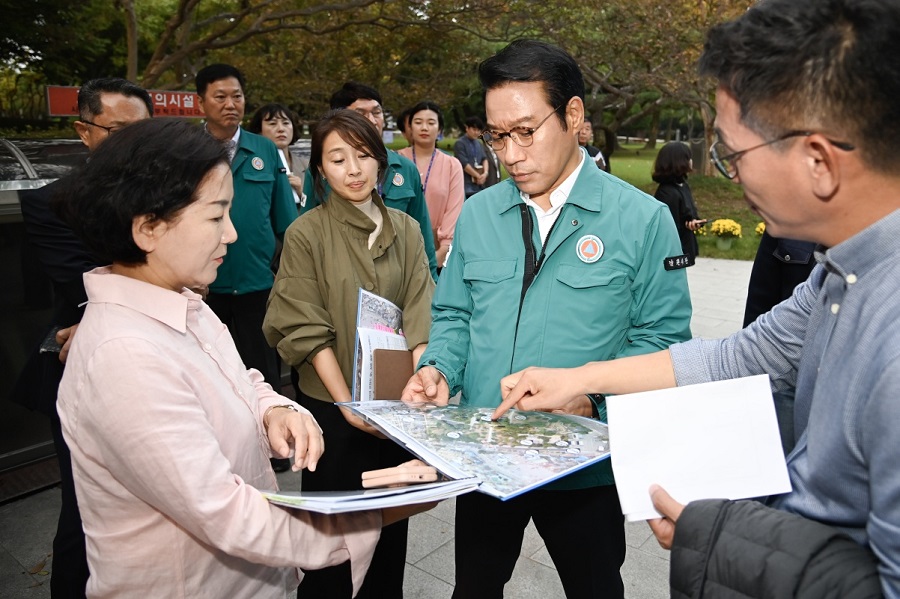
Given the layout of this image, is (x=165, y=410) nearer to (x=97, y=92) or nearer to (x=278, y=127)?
(x=97, y=92)

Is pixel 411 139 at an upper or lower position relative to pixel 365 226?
upper

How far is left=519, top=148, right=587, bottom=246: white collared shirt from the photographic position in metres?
2.06

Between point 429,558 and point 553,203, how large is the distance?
6.22ft

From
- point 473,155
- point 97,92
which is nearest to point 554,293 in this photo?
point 97,92

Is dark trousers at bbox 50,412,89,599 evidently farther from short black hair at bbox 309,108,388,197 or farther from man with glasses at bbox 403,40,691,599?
short black hair at bbox 309,108,388,197

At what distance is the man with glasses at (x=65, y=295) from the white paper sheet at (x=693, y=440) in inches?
67.5

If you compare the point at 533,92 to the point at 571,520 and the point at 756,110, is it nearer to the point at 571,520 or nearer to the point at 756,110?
the point at 756,110

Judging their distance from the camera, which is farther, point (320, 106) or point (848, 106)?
point (320, 106)

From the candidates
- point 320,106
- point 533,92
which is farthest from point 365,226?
point 320,106

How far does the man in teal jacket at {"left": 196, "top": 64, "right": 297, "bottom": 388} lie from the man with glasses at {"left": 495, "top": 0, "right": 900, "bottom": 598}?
314cm

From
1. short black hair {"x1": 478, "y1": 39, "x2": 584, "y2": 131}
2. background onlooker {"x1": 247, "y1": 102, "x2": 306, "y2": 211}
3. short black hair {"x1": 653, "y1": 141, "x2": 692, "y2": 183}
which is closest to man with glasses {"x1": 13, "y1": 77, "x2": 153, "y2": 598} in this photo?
short black hair {"x1": 478, "y1": 39, "x2": 584, "y2": 131}

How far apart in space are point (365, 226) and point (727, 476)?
5.69 ft

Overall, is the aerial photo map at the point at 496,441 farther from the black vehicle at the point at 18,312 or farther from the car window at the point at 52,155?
the car window at the point at 52,155

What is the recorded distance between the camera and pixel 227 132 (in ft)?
14.0
